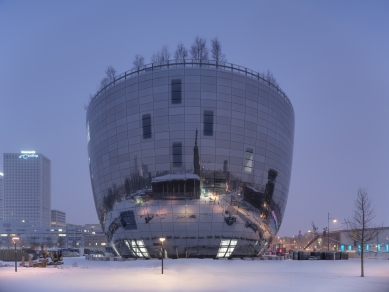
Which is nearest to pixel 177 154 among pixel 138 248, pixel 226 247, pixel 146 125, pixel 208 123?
pixel 208 123

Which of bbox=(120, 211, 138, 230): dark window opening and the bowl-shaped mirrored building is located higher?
the bowl-shaped mirrored building

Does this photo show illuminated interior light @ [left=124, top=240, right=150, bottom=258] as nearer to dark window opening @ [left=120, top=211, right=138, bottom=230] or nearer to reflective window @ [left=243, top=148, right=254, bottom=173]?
dark window opening @ [left=120, top=211, right=138, bottom=230]

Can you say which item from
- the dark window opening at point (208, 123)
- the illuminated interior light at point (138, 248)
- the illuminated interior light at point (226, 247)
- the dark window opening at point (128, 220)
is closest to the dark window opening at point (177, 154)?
the dark window opening at point (208, 123)

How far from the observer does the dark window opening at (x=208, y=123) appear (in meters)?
56.6

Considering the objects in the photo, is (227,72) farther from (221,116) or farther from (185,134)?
(185,134)

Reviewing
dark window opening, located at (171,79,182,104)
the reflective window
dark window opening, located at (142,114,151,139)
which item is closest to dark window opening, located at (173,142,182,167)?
dark window opening, located at (142,114,151,139)

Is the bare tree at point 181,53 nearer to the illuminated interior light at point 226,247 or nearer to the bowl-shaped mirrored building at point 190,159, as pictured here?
the bowl-shaped mirrored building at point 190,159

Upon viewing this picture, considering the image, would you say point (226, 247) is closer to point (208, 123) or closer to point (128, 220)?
point (128, 220)

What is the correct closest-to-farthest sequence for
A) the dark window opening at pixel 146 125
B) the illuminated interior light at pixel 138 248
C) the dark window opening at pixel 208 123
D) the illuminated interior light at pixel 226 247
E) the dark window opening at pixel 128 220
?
the dark window opening at pixel 208 123
the illuminated interior light at pixel 226 247
the dark window opening at pixel 146 125
the dark window opening at pixel 128 220
the illuminated interior light at pixel 138 248

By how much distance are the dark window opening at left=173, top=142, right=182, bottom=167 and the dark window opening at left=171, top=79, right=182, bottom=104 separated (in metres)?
5.74

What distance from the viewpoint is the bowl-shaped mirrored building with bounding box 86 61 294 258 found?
56.0m

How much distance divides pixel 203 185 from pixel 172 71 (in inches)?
628

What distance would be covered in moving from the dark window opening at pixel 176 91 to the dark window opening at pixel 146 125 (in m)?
4.04

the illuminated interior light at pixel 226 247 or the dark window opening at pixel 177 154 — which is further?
the illuminated interior light at pixel 226 247
